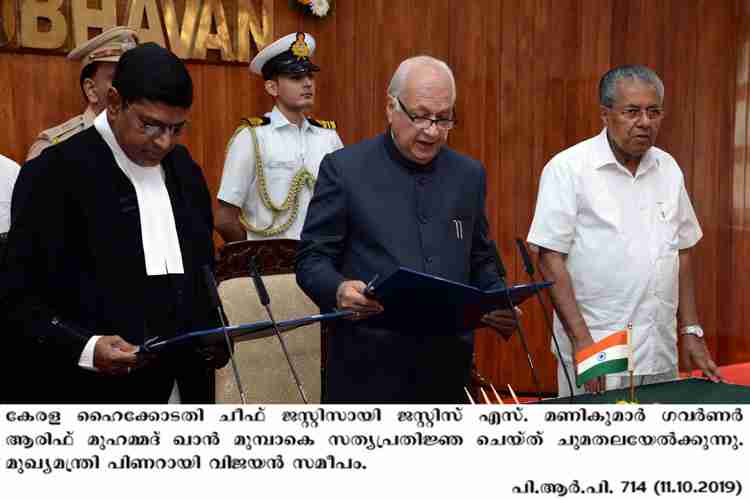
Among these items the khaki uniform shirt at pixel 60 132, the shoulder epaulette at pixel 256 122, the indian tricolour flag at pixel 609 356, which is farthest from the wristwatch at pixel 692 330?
the khaki uniform shirt at pixel 60 132

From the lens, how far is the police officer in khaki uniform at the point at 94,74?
3.46 meters

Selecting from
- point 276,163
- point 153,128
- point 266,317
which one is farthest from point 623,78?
point 276,163

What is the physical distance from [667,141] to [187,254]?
3.87 meters

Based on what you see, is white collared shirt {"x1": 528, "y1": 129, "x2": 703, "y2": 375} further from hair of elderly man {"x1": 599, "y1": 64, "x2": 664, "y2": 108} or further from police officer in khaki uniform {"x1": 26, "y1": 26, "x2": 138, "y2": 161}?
police officer in khaki uniform {"x1": 26, "y1": 26, "x2": 138, "y2": 161}

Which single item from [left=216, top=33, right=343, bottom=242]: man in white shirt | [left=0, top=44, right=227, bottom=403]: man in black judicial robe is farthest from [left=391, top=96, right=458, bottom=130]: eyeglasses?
[left=216, top=33, right=343, bottom=242]: man in white shirt

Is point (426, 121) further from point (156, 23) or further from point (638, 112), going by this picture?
point (156, 23)

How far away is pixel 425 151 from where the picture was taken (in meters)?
2.24

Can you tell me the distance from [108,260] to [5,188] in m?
1.38

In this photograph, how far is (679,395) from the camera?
2.07 m

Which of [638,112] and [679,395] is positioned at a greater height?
[638,112]

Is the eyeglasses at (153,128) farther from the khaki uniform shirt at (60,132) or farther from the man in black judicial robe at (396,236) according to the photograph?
the khaki uniform shirt at (60,132)
